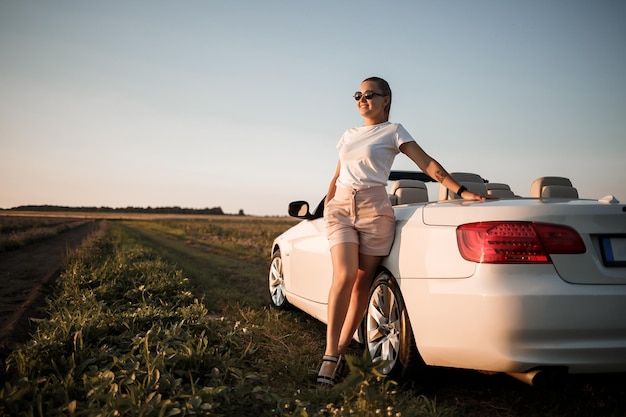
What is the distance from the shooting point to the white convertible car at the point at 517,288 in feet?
8.32

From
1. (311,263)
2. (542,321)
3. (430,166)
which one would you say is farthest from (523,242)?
(311,263)

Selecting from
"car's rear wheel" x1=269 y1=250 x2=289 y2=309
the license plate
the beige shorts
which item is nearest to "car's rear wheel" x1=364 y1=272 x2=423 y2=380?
the beige shorts

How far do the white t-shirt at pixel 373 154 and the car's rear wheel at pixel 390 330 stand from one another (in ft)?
2.21

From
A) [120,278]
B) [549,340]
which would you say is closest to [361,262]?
[549,340]

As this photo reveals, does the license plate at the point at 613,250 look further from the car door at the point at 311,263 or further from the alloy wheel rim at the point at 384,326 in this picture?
the car door at the point at 311,263

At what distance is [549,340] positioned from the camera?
254 cm

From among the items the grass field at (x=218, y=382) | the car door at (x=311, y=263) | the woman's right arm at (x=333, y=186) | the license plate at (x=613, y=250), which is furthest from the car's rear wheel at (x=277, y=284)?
the license plate at (x=613, y=250)

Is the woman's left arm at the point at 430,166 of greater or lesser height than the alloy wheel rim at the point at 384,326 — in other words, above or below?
above

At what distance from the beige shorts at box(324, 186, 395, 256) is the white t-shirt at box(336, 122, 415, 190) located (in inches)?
2.6

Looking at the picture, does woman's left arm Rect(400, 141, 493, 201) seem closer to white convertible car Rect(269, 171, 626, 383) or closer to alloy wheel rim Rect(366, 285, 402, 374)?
white convertible car Rect(269, 171, 626, 383)

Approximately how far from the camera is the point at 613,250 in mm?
2656

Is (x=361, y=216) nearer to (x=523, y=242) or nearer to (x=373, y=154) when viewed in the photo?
(x=373, y=154)

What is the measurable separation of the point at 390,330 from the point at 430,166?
1.15 metres

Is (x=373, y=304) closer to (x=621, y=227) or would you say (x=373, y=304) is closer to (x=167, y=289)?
(x=621, y=227)
